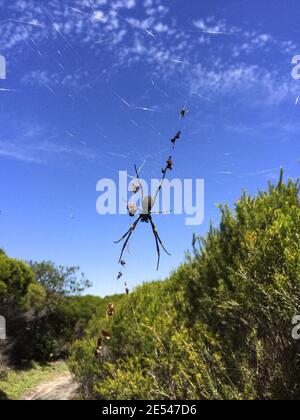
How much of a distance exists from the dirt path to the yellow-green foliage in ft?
38.7

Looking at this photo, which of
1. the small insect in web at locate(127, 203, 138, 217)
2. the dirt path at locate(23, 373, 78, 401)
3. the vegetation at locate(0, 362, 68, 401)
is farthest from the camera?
the vegetation at locate(0, 362, 68, 401)

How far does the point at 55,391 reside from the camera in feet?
88.6

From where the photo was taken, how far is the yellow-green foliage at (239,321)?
9.03m

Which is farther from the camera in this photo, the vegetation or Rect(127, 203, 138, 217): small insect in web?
the vegetation

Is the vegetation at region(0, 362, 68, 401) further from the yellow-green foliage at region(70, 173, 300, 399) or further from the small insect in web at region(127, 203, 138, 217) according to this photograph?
the small insect in web at region(127, 203, 138, 217)

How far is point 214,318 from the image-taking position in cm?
1288

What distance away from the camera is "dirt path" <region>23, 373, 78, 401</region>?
24.6 m

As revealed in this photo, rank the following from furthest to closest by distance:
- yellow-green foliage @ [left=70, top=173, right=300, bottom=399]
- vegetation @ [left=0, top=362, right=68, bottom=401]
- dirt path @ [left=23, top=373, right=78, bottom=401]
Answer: vegetation @ [left=0, top=362, right=68, bottom=401]
dirt path @ [left=23, top=373, right=78, bottom=401]
yellow-green foliage @ [left=70, top=173, right=300, bottom=399]

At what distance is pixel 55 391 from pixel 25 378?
531 cm

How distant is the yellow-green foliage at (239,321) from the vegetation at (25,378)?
15.6 meters

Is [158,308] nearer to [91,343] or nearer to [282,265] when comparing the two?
[91,343]

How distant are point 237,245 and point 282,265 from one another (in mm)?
4261

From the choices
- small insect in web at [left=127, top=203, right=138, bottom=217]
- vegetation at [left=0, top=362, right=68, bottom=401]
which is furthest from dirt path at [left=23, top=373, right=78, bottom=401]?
small insect in web at [left=127, top=203, right=138, bottom=217]
